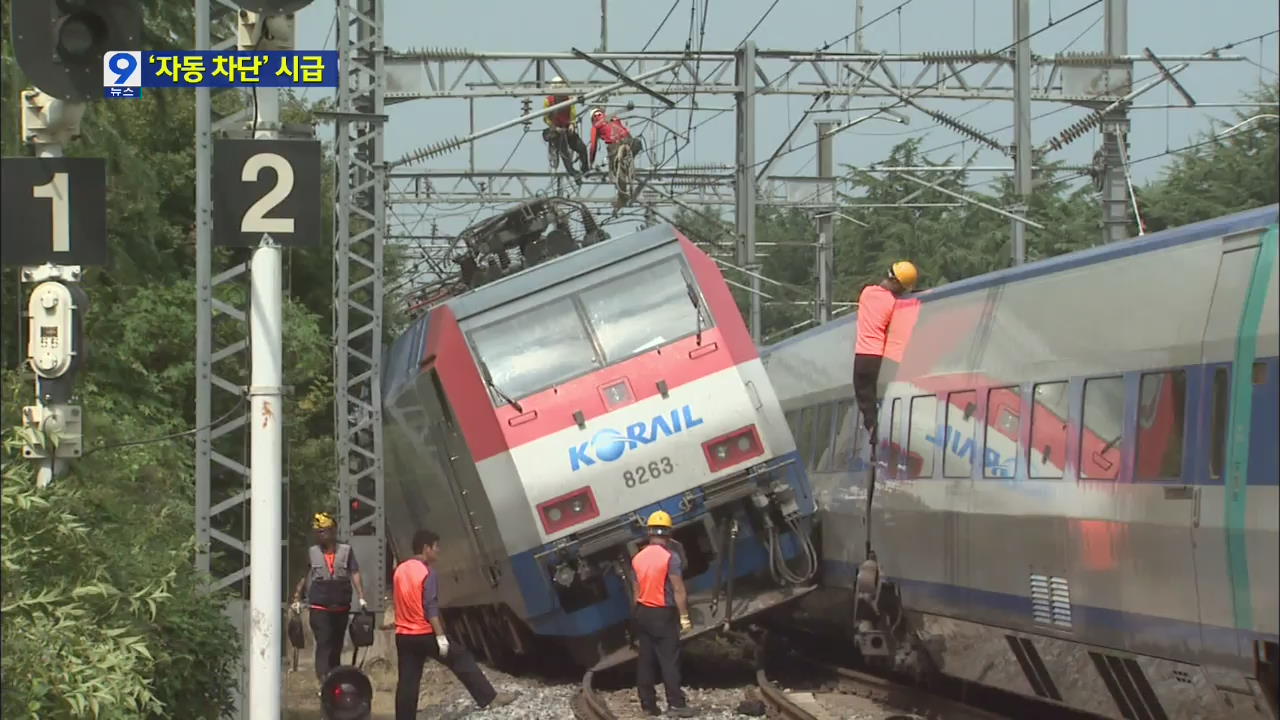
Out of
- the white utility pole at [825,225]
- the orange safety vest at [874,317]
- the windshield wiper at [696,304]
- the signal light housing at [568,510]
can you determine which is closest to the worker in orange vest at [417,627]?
the signal light housing at [568,510]

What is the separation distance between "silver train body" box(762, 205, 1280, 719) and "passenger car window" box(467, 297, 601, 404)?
2593 mm

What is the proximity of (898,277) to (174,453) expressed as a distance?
5.59 meters

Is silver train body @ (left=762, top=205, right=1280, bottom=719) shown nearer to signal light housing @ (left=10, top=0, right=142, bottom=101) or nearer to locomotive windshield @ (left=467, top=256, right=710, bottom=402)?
locomotive windshield @ (left=467, top=256, right=710, bottom=402)

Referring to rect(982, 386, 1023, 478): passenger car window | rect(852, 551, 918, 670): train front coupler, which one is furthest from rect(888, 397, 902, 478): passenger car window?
rect(982, 386, 1023, 478): passenger car window

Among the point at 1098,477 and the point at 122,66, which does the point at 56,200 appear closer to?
the point at 122,66

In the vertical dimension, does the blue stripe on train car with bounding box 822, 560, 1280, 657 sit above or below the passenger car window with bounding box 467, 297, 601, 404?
below

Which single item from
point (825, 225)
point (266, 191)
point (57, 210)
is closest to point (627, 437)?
point (266, 191)

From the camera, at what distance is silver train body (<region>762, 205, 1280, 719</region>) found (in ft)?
30.2

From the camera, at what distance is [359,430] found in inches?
1014

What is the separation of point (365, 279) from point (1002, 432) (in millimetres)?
12581

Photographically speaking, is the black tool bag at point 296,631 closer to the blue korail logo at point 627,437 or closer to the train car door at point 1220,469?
the blue korail logo at point 627,437

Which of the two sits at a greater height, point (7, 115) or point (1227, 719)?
point (7, 115)

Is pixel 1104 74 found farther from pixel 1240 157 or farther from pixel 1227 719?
pixel 1227 719

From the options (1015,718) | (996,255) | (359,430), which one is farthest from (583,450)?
(996,255)
